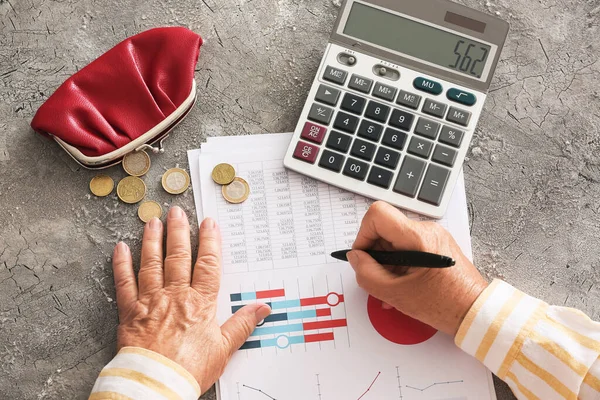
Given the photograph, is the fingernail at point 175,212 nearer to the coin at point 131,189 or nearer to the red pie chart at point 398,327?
the coin at point 131,189

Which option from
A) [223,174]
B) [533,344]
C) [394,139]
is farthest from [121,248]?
[533,344]

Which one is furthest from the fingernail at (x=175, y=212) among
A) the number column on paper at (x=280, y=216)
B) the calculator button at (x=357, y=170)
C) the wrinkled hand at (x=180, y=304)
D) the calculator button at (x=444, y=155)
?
A: the calculator button at (x=444, y=155)

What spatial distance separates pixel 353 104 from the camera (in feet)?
2.38

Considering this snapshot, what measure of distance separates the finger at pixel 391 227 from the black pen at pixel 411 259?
2 cm

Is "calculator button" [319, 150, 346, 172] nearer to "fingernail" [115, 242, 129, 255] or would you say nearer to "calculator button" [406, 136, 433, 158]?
"calculator button" [406, 136, 433, 158]

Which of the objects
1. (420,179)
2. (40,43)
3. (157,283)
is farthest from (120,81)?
(420,179)

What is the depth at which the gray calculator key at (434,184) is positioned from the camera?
2.34 feet

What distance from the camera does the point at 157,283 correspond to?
70 centimetres

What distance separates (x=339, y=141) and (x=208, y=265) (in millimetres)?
217

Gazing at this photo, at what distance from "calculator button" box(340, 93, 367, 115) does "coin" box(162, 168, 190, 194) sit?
22 centimetres

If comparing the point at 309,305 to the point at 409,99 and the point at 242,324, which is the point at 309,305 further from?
the point at 409,99

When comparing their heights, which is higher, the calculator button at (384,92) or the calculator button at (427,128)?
the calculator button at (384,92)

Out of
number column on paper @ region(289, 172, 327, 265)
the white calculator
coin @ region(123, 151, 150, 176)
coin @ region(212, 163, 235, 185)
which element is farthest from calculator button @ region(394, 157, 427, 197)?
coin @ region(123, 151, 150, 176)

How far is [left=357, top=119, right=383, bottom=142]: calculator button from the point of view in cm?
72
